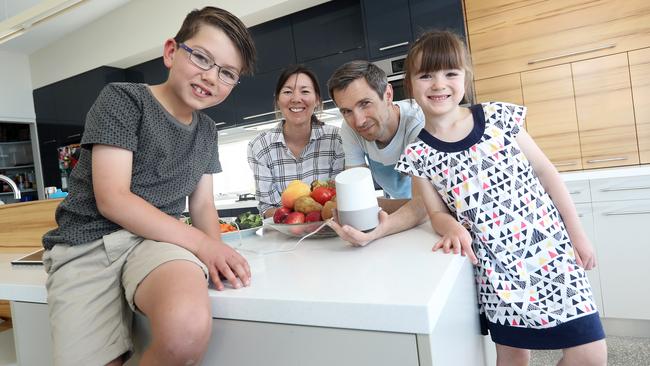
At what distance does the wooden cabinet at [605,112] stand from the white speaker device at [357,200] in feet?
6.54

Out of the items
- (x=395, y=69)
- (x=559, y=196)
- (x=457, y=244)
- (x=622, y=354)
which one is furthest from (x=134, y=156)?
(x=622, y=354)

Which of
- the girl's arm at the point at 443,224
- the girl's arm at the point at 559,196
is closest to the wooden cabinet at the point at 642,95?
the girl's arm at the point at 559,196

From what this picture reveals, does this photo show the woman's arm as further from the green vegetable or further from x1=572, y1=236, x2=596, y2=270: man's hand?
x1=572, y1=236, x2=596, y2=270: man's hand

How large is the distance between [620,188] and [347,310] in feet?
6.92

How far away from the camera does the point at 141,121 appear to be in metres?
0.79

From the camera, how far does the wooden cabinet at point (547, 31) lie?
2.14 metres

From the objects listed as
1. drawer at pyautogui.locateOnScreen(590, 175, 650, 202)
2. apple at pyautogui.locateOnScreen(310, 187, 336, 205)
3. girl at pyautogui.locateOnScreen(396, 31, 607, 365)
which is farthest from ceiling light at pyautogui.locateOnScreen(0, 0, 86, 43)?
drawer at pyautogui.locateOnScreen(590, 175, 650, 202)

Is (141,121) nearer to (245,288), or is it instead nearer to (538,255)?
(245,288)

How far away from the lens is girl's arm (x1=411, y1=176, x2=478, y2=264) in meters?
0.73

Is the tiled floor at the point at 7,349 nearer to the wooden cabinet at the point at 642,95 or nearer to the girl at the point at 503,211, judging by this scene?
the girl at the point at 503,211

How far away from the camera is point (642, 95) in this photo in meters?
2.13

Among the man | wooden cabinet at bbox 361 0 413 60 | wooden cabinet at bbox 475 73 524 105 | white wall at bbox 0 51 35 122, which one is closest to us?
the man

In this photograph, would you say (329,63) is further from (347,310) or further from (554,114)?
(347,310)

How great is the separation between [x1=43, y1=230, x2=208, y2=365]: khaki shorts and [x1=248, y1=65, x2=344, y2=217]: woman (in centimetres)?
88
